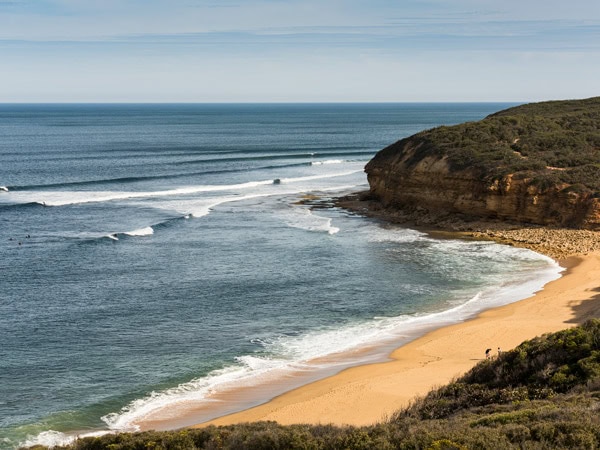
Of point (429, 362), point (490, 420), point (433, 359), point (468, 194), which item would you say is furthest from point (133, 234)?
point (490, 420)

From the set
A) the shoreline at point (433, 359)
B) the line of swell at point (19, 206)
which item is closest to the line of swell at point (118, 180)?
the line of swell at point (19, 206)

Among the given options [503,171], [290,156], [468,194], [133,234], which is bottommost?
[133,234]

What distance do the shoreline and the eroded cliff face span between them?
Answer: 17.2 feet

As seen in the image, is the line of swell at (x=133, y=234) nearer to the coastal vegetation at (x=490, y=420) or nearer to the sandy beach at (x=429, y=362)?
the sandy beach at (x=429, y=362)

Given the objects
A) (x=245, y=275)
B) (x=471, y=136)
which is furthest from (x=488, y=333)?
(x=471, y=136)

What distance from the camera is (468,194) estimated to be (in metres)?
49.8

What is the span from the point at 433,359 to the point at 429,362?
1.13 ft

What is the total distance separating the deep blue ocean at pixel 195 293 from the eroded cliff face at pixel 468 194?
4.18 metres

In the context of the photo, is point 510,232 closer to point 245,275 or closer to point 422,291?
point 422,291

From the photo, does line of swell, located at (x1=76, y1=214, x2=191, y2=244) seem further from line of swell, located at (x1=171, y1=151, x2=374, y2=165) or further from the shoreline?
line of swell, located at (x1=171, y1=151, x2=374, y2=165)

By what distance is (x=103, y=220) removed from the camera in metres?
52.6

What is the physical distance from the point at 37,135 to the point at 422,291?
116978mm

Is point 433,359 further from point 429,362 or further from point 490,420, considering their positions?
point 490,420

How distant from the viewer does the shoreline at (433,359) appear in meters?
20.9
